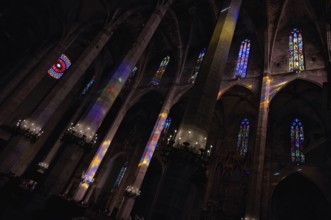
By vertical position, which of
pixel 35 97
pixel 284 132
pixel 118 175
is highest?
pixel 284 132

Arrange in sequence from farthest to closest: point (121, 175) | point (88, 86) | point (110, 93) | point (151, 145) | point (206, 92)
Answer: point (88, 86) → point (121, 175) → point (151, 145) → point (110, 93) → point (206, 92)

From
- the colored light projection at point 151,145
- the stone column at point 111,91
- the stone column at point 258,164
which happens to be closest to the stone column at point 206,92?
the stone column at point 111,91

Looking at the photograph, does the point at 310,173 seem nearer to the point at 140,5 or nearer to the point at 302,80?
the point at 302,80

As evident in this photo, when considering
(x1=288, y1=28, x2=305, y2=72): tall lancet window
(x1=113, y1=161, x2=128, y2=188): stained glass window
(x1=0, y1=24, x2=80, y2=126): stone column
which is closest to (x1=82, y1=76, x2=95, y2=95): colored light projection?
(x1=0, y1=24, x2=80, y2=126): stone column

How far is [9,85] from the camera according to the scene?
15430mm

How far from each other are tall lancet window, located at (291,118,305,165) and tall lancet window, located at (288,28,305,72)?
183 inches

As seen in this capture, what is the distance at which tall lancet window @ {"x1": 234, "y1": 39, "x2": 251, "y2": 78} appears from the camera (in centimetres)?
1745

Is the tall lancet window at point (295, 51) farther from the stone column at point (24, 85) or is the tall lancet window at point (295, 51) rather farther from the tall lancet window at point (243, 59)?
the stone column at point (24, 85)

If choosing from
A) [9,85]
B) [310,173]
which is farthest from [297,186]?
[9,85]

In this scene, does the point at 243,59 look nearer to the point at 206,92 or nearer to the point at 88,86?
the point at 206,92

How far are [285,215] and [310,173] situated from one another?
3.53m

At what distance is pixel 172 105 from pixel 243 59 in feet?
24.0

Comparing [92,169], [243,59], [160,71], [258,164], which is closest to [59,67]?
[160,71]

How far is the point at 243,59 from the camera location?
60.2 ft
